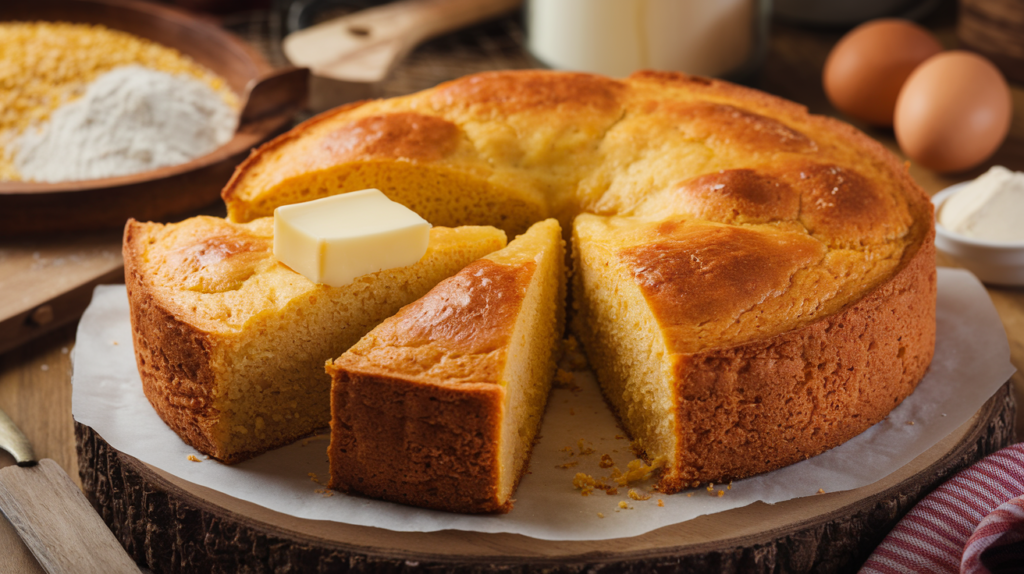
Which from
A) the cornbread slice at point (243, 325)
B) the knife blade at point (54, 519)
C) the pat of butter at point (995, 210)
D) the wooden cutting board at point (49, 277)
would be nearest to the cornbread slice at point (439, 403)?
the cornbread slice at point (243, 325)

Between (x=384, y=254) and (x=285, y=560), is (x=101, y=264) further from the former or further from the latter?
(x=285, y=560)

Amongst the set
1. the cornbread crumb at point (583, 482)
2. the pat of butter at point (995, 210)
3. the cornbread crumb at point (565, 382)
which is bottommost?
the cornbread crumb at point (565, 382)

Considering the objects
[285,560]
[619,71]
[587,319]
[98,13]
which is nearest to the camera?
[285,560]

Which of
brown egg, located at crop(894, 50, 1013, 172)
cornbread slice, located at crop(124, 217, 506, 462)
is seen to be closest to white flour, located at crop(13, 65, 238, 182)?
cornbread slice, located at crop(124, 217, 506, 462)

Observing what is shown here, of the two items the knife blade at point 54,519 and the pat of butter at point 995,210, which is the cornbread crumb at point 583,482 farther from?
the pat of butter at point 995,210

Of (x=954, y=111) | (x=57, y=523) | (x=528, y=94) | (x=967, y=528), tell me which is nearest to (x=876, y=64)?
(x=954, y=111)

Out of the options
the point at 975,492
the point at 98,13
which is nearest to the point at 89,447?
the point at 975,492

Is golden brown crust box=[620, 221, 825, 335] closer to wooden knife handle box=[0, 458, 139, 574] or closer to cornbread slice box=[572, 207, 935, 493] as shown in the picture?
cornbread slice box=[572, 207, 935, 493]
